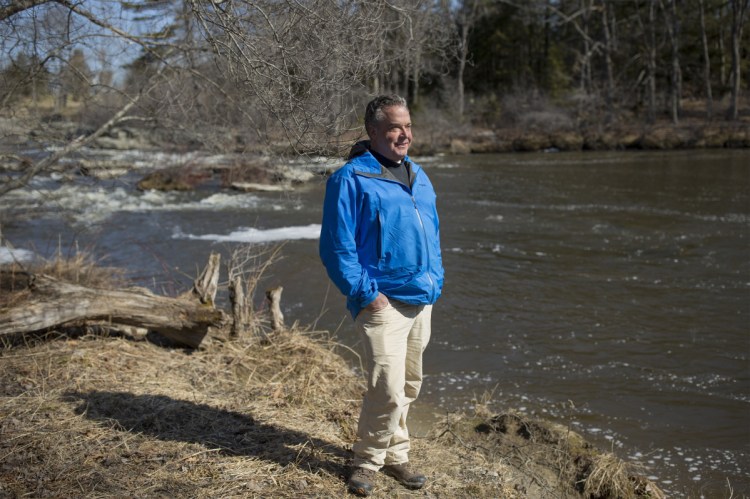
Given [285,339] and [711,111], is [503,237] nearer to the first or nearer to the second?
[285,339]

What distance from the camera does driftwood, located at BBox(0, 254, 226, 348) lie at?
5402 millimetres

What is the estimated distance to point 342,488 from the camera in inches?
148

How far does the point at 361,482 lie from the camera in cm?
368

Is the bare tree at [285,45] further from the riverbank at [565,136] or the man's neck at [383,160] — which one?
the riverbank at [565,136]

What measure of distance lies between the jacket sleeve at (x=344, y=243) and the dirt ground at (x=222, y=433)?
1118 millimetres

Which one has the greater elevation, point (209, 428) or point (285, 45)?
point (285, 45)

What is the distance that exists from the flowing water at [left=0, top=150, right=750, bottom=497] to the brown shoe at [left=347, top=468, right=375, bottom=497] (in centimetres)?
244

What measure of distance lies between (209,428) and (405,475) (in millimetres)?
1331

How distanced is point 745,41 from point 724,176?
28259 mm

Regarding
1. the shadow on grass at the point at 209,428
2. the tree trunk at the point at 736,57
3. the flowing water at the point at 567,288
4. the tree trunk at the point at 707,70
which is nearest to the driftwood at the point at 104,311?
the shadow on grass at the point at 209,428

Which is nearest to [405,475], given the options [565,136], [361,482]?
[361,482]

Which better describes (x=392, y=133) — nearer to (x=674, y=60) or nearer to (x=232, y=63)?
(x=232, y=63)

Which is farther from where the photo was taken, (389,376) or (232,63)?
(232,63)

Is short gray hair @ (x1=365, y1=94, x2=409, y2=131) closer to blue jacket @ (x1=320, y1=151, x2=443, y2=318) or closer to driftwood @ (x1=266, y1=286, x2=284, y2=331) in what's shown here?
blue jacket @ (x1=320, y1=151, x2=443, y2=318)
